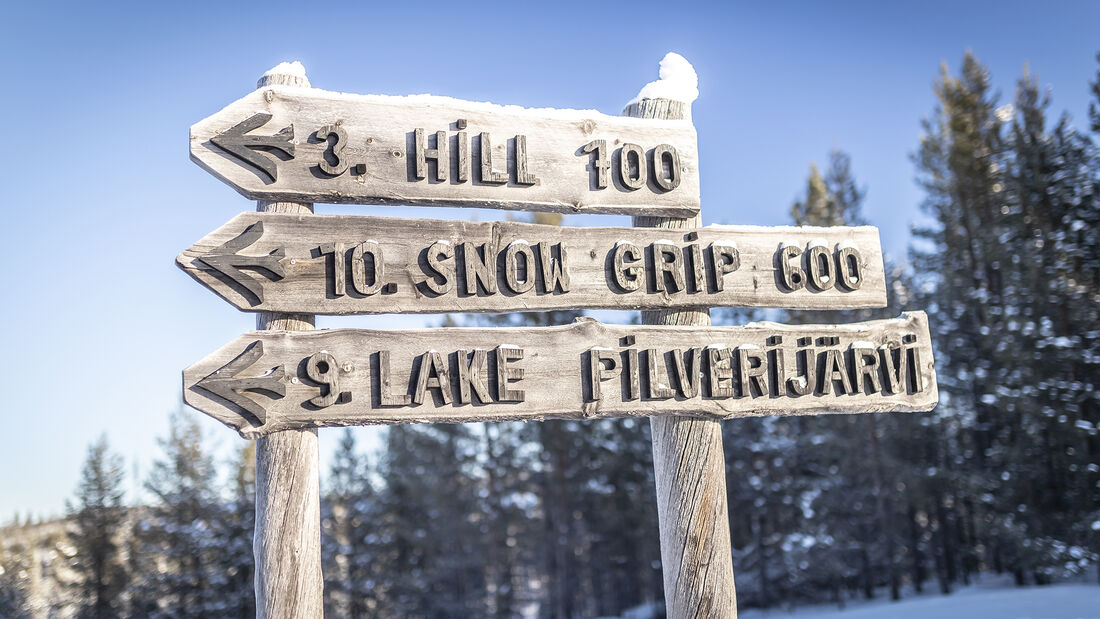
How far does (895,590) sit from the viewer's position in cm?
2464

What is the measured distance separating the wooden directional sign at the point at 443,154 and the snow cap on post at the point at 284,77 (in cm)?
10

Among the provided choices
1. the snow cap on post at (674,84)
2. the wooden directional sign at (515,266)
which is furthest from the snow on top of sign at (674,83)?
the wooden directional sign at (515,266)

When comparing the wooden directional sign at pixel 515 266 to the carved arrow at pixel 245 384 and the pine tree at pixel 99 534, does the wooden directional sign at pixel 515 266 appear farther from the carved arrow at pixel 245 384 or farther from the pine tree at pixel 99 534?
the pine tree at pixel 99 534

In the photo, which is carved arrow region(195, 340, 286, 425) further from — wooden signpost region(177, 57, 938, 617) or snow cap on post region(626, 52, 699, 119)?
snow cap on post region(626, 52, 699, 119)

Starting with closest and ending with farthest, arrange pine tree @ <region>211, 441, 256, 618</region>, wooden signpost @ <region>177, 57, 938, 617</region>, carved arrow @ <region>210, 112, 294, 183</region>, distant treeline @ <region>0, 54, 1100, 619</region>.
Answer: wooden signpost @ <region>177, 57, 938, 617</region>, carved arrow @ <region>210, 112, 294, 183</region>, distant treeline @ <region>0, 54, 1100, 619</region>, pine tree @ <region>211, 441, 256, 618</region>

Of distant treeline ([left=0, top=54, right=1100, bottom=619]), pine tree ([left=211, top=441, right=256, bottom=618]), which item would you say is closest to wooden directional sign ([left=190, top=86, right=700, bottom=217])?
distant treeline ([left=0, top=54, right=1100, bottom=619])

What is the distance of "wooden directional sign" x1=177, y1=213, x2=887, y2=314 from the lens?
3453mm

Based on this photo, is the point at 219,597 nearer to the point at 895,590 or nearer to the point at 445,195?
the point at 895,590

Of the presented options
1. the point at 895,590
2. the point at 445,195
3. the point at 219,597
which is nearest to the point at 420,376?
the point at 445,195

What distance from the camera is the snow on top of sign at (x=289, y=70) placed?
3.75m

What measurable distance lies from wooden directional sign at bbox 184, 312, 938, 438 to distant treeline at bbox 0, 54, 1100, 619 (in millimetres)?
17252

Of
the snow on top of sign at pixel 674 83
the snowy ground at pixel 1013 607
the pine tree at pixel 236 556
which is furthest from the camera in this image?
the pine tree at pixel 236 556

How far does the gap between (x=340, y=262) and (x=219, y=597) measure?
27983 millimetres

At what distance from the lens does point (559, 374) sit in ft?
12.2
